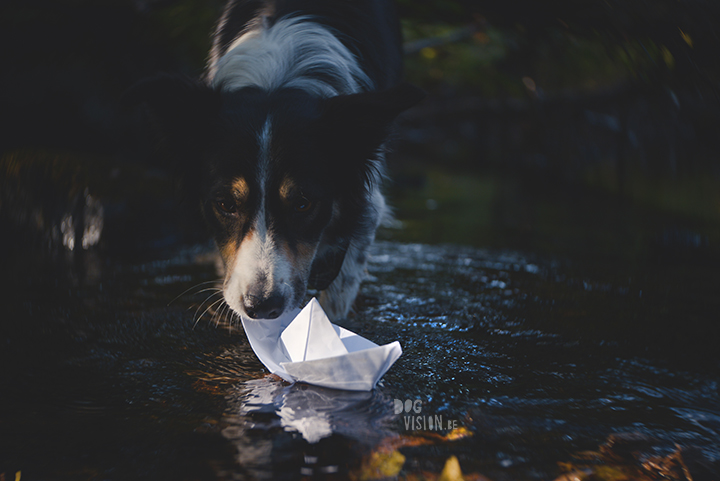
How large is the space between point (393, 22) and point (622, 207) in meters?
4.83

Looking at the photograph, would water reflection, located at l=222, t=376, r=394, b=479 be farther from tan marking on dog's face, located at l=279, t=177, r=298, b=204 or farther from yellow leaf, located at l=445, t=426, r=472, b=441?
tan marking on dog's face, located at l=279, t=177, r=298, b=204

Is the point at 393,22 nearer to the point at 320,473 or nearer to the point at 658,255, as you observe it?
the point at 658,255

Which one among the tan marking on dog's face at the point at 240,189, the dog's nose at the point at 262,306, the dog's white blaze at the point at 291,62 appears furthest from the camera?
the dog's white blaze at the point at 291,62

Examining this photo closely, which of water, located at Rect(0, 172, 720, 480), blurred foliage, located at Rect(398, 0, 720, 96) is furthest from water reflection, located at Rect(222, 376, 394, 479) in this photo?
blurred foliage, located at Rect(398, 0, 720, 96)

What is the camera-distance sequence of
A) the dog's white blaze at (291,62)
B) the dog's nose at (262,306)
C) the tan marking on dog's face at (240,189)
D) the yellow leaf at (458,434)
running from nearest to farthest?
the yellow leaf at (458,434), the dog's nose at (262,306), the tan marking on dog's face at (240,189), the dog's white blaze at (291,62)

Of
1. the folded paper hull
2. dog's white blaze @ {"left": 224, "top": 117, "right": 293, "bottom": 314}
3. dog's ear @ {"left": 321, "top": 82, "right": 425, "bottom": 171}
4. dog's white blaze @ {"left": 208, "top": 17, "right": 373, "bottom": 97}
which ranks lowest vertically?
the folded paper hull

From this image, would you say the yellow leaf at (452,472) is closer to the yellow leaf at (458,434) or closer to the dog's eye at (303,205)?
the yellow leaf at (458,434)

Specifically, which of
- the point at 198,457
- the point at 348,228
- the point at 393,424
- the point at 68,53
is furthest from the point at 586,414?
the point at 68,53

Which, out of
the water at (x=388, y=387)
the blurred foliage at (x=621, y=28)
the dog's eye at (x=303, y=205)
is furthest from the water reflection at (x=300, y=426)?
the blurred foliage at (x=621, y=28)

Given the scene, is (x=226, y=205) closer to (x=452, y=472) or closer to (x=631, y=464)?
(x=452, y=472)

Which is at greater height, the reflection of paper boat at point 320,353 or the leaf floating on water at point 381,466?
the reflection of paper boat at point 320,353

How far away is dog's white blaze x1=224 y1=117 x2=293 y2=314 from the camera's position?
2.10m

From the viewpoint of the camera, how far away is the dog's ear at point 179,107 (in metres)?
2.38

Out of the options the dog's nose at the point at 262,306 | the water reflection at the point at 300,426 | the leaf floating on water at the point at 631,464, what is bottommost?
the leaf floating on water at the point at 631,464
